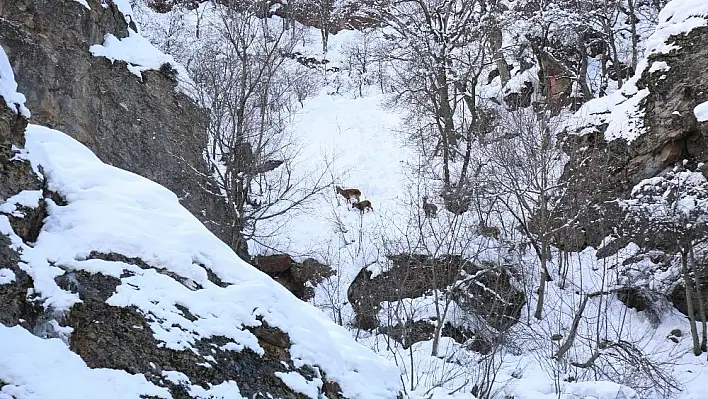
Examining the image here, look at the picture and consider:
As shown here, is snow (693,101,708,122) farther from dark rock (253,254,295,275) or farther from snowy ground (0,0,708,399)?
dark rock (253,254,295,275)

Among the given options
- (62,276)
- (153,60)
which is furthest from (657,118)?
(62,276)

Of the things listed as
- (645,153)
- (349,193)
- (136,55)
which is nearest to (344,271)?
(349,193)

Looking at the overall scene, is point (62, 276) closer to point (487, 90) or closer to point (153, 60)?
point (153, 60)

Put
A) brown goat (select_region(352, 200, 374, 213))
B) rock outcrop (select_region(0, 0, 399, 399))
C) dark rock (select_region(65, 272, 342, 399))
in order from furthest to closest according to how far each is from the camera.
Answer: brown goat (select_region(352, 200, 374, 213)) → dark rock (select_region(65, 272, 342, 399)) → rock outcrop (select_region(0, 0, 399, 399))

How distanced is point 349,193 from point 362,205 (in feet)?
2.07

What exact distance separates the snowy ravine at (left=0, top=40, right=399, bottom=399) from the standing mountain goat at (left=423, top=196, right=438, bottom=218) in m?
9.28

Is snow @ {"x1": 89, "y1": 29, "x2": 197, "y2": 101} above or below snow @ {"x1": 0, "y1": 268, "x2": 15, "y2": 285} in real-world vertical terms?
above

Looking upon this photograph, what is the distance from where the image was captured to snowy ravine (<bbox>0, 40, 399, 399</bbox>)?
4215 mm

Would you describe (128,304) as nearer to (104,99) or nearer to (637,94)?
(104,99)

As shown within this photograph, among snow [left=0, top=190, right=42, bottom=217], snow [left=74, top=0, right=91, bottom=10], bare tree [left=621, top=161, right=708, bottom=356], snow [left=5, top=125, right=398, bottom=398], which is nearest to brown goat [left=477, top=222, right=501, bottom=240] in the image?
bare tree [left=621, top=161, right=708, bottom=356]

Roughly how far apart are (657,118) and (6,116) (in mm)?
14128

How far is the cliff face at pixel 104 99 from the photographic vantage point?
12227 mm

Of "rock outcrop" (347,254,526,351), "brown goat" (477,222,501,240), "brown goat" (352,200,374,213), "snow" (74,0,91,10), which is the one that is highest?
"snow" (74,0,91,10)

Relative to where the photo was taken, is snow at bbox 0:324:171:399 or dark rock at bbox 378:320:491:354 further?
dark rock at bbox 378:320:491:354
